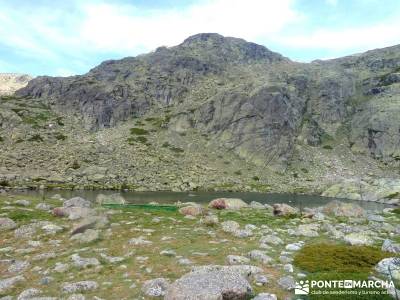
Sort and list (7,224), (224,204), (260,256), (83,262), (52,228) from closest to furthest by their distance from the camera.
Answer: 1. (83,262)
2. (260,256)
3. (52,228)
4. (7,224)
5. (224,204)

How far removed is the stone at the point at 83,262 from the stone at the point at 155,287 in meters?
3.60

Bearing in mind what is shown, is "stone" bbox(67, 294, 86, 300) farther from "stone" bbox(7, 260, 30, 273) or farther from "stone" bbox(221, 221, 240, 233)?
"stone" bbox(221, 221, 240, 233)

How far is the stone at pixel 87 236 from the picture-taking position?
1977 cm

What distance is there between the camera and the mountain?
117500 mm

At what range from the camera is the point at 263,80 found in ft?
650

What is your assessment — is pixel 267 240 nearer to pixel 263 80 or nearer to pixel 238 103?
pixel 238 103

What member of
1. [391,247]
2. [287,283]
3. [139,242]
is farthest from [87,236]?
[391,247]

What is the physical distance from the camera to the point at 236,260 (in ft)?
52.5

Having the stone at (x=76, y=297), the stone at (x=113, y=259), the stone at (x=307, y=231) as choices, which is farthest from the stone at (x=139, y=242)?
the stone at (x=307, y=231)

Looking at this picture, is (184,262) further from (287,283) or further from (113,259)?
(287,283)

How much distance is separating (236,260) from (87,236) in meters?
8.86

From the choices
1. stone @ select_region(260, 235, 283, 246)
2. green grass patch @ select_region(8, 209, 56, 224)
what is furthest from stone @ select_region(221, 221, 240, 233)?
green grass patch @ select_region(8, 209, 56, 224)

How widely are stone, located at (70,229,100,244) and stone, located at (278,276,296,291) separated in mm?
10830

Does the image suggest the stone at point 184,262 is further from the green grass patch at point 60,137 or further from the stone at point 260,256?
the green grass patch at point 60,137
